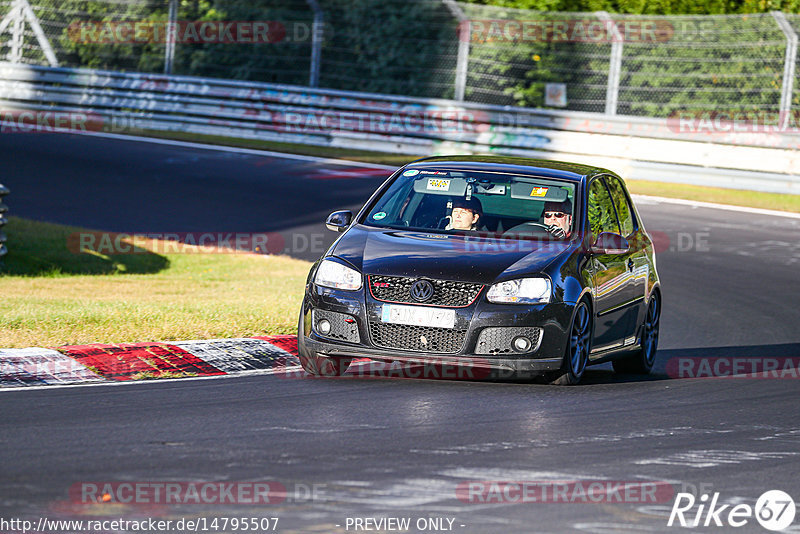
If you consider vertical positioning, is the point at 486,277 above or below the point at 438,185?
below

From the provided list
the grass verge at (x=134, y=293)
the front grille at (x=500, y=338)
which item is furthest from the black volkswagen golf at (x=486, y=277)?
the grass verge at (x=134, y=293)

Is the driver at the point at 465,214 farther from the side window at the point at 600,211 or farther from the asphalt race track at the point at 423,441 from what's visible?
the asphalt race track at the point at 423,441

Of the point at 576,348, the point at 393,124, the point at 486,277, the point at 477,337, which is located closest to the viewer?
the point at 477,337

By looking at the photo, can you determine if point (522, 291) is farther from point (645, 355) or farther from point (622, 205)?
point (622, 205)

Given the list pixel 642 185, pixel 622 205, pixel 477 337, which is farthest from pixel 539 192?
pixel 642 185

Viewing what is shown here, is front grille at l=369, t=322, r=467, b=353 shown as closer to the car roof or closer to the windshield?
the windshield

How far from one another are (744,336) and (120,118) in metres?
18.8

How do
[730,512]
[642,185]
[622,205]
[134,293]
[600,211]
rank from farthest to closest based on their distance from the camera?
[642,185] → [134,293] → [622,205] → [600,211] → [730,512]

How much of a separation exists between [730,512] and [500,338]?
8.94 feet

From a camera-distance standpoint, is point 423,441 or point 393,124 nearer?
point 423,441

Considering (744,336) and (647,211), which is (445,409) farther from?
(647,211)

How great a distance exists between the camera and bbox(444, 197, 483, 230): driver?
9.29 meters

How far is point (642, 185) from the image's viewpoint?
22.7 meters

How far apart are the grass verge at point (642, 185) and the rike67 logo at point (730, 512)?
1551 cm
